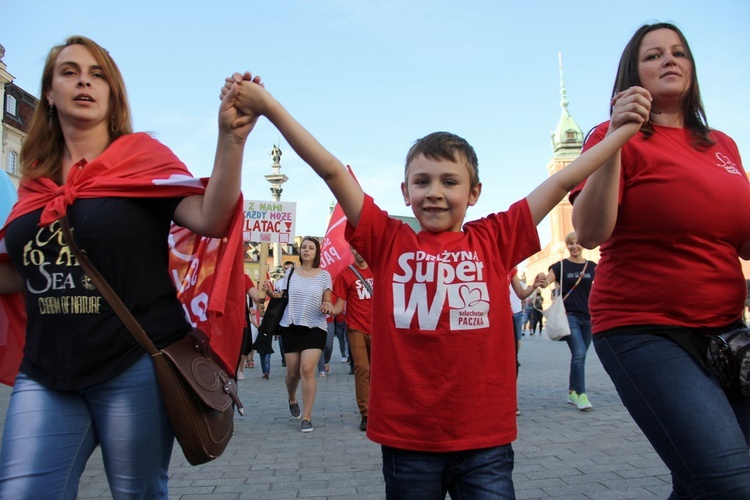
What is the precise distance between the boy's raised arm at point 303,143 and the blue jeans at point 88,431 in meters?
0.85

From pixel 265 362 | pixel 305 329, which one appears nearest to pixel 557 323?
pixel 305 329

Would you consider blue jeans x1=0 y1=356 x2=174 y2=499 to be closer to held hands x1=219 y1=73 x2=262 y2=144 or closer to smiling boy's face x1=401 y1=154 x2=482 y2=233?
held hands x1=219 y1=73 x2=262 y2=144

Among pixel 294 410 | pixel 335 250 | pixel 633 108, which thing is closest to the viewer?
pixel 633 108

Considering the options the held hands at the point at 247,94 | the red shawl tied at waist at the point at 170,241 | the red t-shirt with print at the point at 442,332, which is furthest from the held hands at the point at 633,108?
the red shawl tied at waist at the point at 170,241

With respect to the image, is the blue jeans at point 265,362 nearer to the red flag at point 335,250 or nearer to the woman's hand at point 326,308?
the red flag at point 335,250

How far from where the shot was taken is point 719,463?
78.4 inches

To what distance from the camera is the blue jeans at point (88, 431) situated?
2.03 meters

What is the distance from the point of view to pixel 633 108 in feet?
7.30

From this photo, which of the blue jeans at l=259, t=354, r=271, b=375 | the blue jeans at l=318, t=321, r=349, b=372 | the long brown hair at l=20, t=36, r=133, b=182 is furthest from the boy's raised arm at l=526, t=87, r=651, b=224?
the blue jeans at l=259, t=354, r=271, b=375

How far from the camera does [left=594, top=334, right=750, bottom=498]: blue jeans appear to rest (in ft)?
6.55

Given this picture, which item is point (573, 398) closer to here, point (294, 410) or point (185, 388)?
point (294, 410)

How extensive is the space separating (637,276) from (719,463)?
27.1 inches

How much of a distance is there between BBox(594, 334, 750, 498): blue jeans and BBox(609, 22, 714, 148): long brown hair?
34.9 inches

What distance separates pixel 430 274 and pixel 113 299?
1.09 meters
